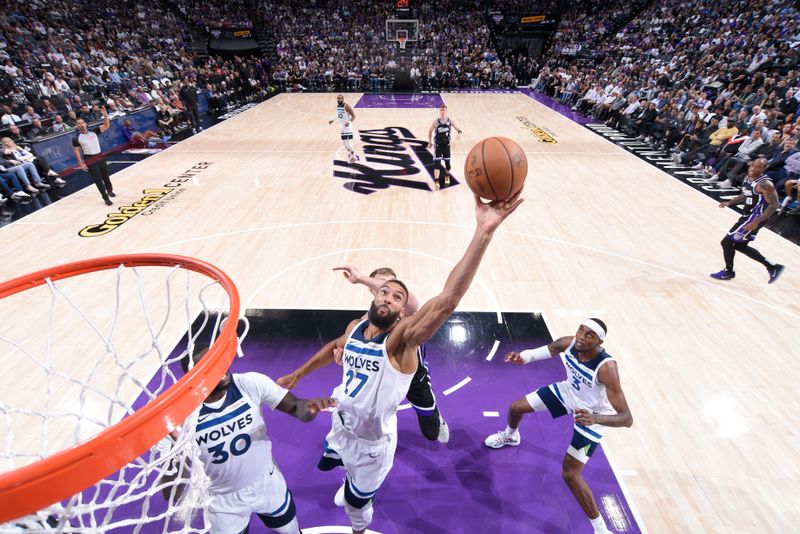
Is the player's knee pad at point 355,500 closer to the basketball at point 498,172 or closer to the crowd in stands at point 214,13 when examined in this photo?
the basketball at point 498,172

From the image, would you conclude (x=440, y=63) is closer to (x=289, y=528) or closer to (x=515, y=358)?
(x=515, y=358)

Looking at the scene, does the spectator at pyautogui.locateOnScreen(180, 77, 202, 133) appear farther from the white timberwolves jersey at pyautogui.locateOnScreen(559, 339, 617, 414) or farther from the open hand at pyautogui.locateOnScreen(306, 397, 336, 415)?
the white timberwolves jersey at pyautogui.locateOnScreen(559, 339, 617, 414)

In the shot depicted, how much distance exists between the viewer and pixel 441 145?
902 cm

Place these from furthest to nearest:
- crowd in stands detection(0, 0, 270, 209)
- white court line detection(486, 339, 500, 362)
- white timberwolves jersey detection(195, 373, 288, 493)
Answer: crowd in stands detection(0, 0, 270, 209) < white court line detection(486, 339, 500, 362) < white timberwolves jersey detection(195, 373, 288, 493)

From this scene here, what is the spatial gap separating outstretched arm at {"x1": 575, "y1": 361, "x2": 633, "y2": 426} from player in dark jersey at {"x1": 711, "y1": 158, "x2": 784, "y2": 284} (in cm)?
398

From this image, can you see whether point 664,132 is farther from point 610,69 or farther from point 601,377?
point 601,377

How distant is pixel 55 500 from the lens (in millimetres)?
1207

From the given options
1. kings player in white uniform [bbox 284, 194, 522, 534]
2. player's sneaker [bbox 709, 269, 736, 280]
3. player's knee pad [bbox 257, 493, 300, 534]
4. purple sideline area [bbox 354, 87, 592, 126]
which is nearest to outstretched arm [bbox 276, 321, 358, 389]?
kings player in white uniform [bbox 284, 194, 522, 534]

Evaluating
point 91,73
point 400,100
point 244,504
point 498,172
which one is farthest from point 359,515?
point 400,100

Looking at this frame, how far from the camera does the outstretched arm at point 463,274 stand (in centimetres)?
183

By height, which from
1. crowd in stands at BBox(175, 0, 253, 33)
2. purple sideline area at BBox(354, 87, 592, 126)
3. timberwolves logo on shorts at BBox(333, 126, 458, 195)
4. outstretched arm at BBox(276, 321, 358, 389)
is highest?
crowd in stands at BBox(175, 0, 253, 33)

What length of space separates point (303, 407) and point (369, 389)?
0.38 meters

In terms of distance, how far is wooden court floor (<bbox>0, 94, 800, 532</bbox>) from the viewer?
142 inches

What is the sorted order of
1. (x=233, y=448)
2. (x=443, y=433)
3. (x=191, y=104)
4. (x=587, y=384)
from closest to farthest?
(x=233, y=448) < (x=587, y=384) < (x=443, y=433) < (x=191, y=104)
